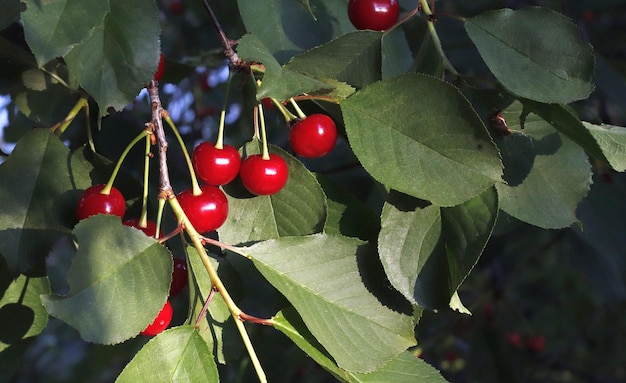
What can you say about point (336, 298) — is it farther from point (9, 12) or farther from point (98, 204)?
point (9, 12)

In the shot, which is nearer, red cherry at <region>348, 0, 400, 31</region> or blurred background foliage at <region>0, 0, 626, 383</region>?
red cherry at <region>348, 0, 400, 31</region>

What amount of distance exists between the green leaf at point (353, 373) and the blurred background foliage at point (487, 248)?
0.36 metres

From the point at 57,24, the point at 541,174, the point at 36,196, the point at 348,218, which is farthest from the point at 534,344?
the point at 57,24

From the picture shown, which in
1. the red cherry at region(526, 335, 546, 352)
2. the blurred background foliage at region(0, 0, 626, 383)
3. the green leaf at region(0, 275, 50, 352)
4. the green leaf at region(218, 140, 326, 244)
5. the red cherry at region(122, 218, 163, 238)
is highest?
the red cherry at region(122, 218, 163, 238)

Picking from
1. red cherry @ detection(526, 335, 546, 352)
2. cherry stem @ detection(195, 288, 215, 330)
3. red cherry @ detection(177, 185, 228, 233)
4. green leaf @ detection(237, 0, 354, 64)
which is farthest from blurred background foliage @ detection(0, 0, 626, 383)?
cherry stem @ detection(195, 288, 215, 330)

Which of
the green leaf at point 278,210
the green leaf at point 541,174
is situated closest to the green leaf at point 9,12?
the green leaf at point 278,210

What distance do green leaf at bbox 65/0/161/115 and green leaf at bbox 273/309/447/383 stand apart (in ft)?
1.26

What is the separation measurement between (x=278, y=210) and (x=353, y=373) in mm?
262

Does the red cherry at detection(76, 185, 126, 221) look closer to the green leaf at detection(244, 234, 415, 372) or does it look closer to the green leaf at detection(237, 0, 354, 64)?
the green leaf at detection(244, 234, 415, 372)

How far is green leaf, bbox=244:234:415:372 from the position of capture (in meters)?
0.92

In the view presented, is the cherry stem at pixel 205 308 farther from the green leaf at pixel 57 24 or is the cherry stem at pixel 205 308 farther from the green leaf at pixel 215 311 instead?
the green leaf at pixel 57 24

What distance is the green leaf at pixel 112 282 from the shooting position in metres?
0.82

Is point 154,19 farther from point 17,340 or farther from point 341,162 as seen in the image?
point 341,162

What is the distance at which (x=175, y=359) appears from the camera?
2.93ft
